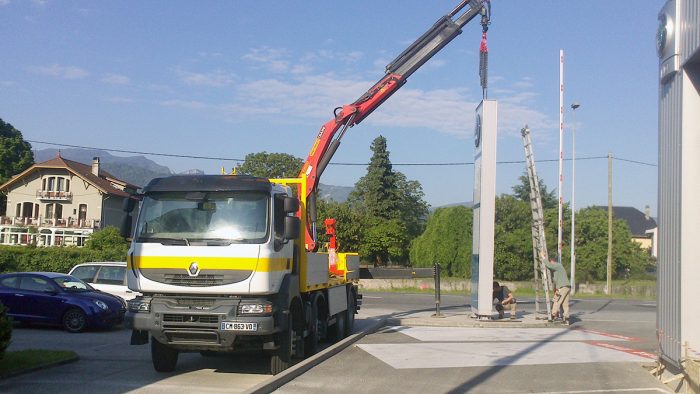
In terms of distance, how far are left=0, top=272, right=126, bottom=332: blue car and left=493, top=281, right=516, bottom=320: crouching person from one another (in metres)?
10.2

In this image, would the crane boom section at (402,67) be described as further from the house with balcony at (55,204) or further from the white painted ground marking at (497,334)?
the house with balcony at (55,204)

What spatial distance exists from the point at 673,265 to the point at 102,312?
11.6 m

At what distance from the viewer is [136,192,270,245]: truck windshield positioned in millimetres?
9766

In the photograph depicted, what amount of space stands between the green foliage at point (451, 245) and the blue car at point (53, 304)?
39179mm

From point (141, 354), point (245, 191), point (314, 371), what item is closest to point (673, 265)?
point (314, 371)

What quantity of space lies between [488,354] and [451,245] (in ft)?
134

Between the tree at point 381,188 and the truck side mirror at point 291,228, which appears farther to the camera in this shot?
the tree at point 381,188

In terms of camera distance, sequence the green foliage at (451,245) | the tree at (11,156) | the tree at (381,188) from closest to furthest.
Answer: the green foliage at (451,245)
the tree at (381,188)
the tree at (11,156)

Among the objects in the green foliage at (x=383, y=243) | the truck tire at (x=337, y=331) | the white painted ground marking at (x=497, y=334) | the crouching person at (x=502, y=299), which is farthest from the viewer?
the green foliage at (x=383, y=243)

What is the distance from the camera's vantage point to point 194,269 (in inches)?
377

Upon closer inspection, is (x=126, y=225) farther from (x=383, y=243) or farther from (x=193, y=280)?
(x=383, y=243)

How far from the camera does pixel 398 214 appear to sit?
6844cm

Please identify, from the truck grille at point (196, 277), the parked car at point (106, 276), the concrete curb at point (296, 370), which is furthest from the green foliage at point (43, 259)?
the truck grille at point (196, 277)

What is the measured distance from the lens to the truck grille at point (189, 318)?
949cm
